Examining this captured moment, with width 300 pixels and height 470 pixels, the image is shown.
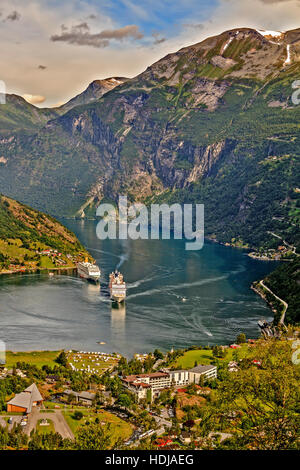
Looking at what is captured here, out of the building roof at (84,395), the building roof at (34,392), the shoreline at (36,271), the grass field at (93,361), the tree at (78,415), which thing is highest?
the shoreline at (36,271)

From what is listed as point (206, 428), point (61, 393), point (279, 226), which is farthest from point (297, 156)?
point (206, 428)

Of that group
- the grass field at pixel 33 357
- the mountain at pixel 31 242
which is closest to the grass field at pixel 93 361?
the grass field at pixel 33 357

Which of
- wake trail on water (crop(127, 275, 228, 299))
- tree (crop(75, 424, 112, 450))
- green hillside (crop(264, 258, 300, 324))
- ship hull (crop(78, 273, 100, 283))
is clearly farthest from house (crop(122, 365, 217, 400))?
ship hull (crop(78, 273, 100, 283))

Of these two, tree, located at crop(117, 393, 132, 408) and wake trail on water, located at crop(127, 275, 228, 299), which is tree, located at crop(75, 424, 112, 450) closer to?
tree, located at crop(117, 393, 132, 408)

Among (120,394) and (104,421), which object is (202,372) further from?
(104,421)

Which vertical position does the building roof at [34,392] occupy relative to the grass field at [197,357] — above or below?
above

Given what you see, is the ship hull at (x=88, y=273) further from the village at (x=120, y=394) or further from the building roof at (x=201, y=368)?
the building roof at (x=201, y=368)

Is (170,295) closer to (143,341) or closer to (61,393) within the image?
(143,341)
